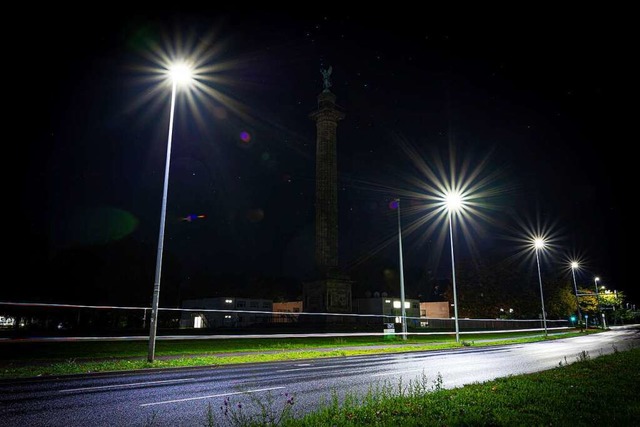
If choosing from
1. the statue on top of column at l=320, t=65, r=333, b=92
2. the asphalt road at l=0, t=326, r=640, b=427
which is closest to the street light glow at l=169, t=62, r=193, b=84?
the asphalt road at l=0, t=326, r=640, b=427

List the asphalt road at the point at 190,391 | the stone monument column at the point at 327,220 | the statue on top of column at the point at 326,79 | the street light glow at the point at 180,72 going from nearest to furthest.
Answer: the asphalt road at the point at 190,391, the street light glow at the point at 180,72, the stone monument column at the point at 327,220, the statue on top of column at the point at 326,79

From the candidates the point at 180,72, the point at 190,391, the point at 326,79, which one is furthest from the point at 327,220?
the point at 190,391

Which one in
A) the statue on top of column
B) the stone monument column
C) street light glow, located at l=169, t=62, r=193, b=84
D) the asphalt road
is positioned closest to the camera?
the asphalt road

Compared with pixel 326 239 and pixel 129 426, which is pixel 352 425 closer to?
pixel 129 426

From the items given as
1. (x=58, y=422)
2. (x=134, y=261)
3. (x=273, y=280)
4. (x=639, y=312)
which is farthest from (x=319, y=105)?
(x=639, y=312)

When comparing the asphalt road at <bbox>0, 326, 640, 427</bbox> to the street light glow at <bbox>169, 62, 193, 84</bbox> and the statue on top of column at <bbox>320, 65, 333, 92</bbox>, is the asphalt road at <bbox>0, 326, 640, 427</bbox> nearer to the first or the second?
the street light glow at <bbox>169, 62, 193, 84</bbox>

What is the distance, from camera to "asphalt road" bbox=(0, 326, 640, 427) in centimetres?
759

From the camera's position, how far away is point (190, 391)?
10.3 m

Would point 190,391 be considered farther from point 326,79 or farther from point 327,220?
point 326,79

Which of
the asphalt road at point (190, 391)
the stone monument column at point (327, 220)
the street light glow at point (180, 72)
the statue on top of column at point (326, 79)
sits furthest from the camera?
the statue on top of column at point (326, 79)

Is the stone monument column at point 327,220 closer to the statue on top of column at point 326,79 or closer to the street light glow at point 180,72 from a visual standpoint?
the statue on top of column at point 326,79

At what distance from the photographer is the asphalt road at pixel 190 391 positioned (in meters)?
7.59

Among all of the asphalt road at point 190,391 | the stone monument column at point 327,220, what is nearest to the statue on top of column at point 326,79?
the stone monument column at point 327,220

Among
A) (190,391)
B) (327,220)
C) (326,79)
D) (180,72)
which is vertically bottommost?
(190,391)
